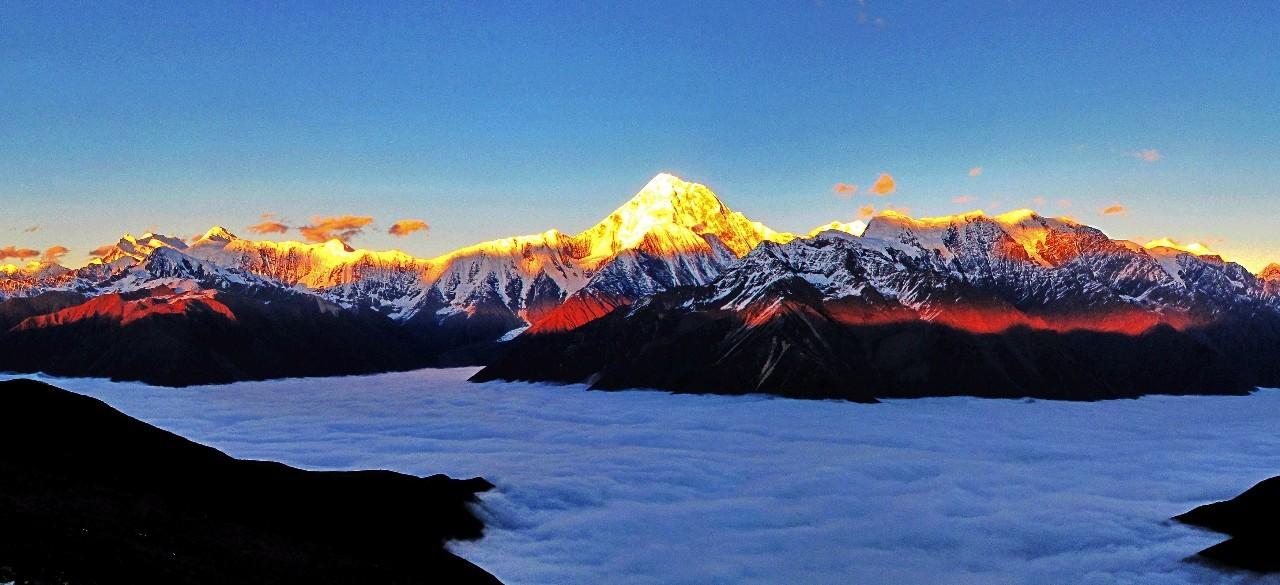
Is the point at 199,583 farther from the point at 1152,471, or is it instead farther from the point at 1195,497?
the point at 1152,471

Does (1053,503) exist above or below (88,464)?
below

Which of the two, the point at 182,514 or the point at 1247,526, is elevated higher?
the point at 182,514

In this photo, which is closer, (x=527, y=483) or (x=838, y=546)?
(x=838, y=546)

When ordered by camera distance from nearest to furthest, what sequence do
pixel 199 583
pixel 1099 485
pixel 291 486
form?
pixel 199 583 → pixel 291 486 → pixel 1099 485

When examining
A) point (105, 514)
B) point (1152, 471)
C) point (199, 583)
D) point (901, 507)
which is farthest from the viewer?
point (1152, 471)

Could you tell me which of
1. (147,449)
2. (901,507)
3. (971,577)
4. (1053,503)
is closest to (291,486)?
(147,449)

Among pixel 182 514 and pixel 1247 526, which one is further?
pixel 1247 526
